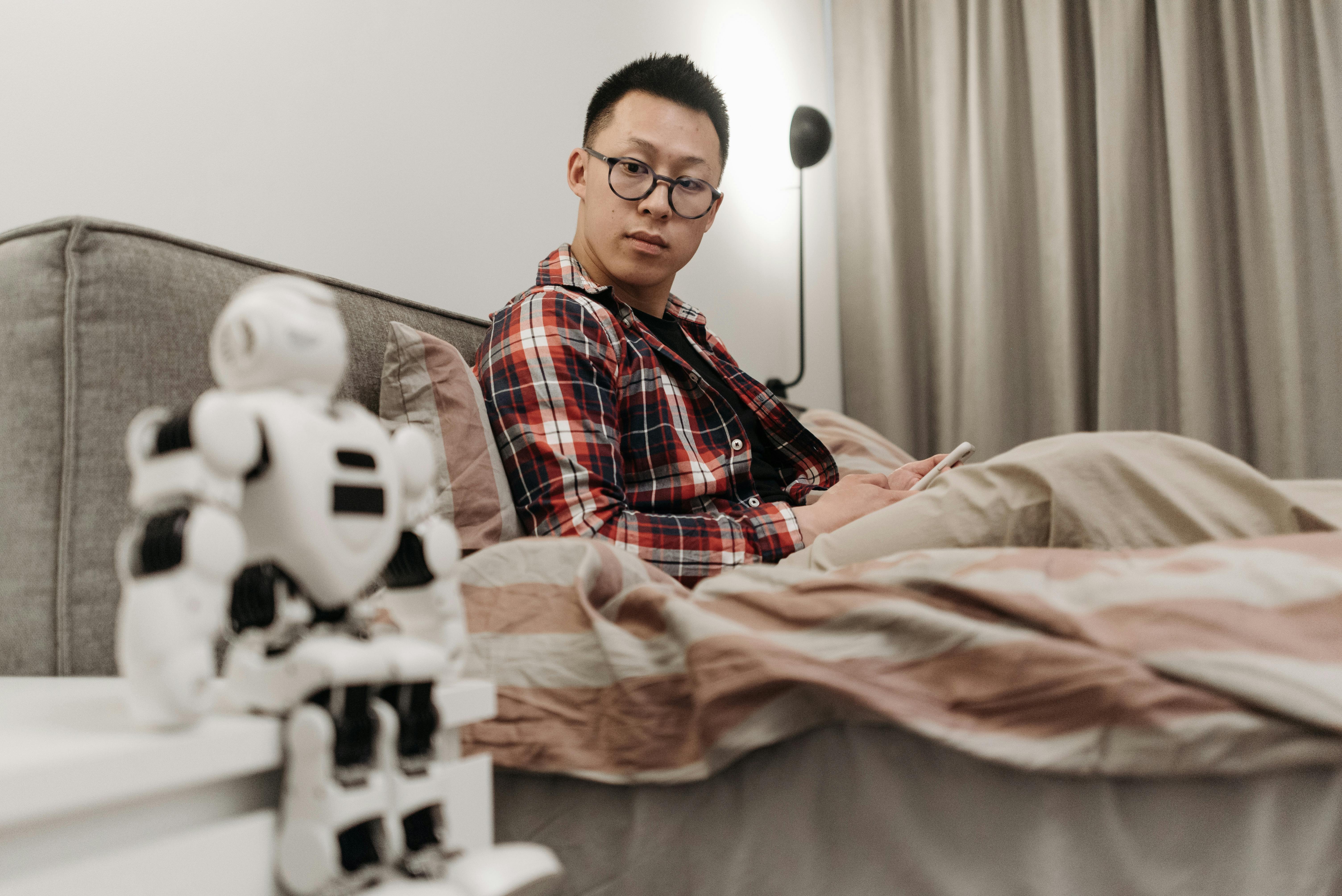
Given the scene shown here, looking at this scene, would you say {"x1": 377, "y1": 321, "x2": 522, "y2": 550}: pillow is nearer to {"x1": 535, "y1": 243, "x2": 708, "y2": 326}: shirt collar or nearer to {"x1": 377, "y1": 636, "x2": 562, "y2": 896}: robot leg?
{"x1": 535, "y1": 243, "x2": 708, "y2": 326}: shirt collar

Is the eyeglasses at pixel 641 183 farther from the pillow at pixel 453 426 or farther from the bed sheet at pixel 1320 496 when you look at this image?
the bed sheet at pixel 1320 496

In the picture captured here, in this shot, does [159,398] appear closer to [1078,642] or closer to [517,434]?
Answer: [517,434]

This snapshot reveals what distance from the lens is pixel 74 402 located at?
729 mm

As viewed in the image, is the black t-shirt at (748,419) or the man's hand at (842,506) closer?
the man's hand at (842,506)

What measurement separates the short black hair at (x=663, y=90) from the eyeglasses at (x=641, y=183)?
122mm

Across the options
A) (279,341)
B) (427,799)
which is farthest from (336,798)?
(279,341)

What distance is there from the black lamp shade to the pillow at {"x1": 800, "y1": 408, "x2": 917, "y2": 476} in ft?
2.95

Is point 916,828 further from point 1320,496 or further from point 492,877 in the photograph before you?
point 1320,496

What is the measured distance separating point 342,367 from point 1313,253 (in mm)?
2701

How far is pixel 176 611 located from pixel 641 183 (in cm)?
103

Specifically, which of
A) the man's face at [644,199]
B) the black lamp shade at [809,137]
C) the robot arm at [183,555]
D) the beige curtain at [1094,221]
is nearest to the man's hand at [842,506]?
the man's face at [644,199]

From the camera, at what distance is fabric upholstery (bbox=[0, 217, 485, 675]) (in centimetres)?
71

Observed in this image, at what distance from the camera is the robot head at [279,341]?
1.55 ft

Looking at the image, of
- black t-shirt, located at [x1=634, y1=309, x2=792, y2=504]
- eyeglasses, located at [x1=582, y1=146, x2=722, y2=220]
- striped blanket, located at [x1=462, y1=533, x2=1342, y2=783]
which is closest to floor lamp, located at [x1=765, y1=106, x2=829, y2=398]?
black t-shirt, located at [x1=634, y1=309, x2=792, y2=504]
